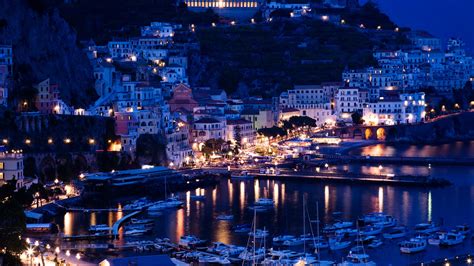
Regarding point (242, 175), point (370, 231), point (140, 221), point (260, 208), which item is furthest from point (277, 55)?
point (370, 231)

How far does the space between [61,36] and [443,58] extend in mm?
32497

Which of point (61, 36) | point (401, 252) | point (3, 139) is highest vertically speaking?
point (61, 36)

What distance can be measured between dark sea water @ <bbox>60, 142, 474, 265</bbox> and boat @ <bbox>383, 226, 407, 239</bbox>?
1.24 feet

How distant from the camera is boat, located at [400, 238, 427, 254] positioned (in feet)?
92.7

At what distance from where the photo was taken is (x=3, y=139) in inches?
1442

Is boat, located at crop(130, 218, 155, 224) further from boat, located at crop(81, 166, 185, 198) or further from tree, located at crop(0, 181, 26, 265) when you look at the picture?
tree, located at crop(0, 181, 26, 265)

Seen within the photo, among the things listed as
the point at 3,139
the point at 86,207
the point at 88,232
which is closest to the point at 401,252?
the point at 88,232

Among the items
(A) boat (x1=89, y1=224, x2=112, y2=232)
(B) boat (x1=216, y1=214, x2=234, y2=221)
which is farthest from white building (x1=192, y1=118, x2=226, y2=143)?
(A) boat (x1=89, y1=224, x2=112, y2=232)

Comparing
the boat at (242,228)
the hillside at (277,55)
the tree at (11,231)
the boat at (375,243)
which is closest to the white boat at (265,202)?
the boat at (242,228)

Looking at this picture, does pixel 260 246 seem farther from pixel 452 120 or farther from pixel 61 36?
pixel 452 120

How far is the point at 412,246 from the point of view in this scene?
28406 mm

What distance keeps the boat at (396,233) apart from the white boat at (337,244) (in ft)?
4.76

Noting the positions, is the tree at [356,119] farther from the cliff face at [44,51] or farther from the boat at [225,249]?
the boat at [225,249]

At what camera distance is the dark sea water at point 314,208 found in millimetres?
29734
